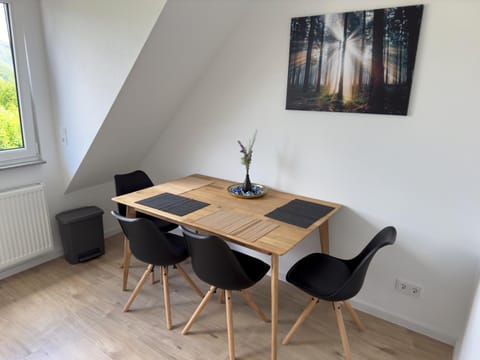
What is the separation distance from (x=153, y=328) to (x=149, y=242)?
625 mm

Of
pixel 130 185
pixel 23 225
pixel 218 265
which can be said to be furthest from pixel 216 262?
pixel 23 225

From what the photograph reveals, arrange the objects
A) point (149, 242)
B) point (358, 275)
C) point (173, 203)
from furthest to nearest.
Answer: point (173, 203) → point (149, 242) → point (358, 275)

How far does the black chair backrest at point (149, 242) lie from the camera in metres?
1.95

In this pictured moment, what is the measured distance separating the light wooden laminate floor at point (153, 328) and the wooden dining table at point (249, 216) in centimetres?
30

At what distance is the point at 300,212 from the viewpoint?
218 centimetres

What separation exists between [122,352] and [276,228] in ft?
3.95

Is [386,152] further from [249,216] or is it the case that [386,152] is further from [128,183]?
[128,183]

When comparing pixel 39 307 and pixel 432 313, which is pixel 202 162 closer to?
pixel 39 307

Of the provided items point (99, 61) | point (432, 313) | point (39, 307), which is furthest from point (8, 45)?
point (432, 313)

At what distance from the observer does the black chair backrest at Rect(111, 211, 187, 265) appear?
195 cm

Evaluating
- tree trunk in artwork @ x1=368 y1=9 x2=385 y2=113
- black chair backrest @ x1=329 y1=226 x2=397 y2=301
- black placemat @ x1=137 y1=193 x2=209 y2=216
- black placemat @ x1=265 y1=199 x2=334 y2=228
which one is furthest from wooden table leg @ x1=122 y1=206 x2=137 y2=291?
tree trunk in artwork @ x1=368 y1=9 x2=385 y2=113

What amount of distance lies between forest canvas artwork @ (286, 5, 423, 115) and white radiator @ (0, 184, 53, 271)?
2.24m

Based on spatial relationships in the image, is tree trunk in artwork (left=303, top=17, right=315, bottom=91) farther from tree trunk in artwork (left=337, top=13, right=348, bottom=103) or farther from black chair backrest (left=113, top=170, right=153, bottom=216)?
black chair backrest (left=113, top=170, right=153, bottom=216)

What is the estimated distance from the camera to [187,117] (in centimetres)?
298
